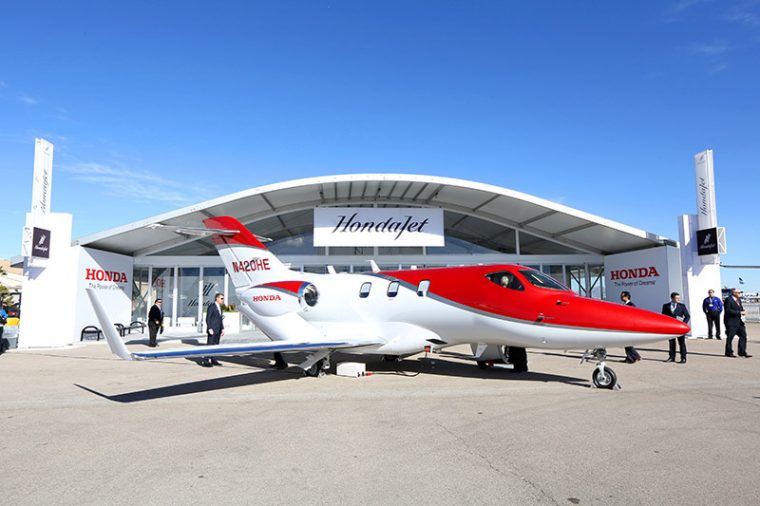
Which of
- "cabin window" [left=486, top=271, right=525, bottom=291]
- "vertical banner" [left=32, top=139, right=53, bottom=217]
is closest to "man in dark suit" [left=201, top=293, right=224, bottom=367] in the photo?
"cabin window" [left=486, top=271, right=525, bottom=291]

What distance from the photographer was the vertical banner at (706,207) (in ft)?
56.7

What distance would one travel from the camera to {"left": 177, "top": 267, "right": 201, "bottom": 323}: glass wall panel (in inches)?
862

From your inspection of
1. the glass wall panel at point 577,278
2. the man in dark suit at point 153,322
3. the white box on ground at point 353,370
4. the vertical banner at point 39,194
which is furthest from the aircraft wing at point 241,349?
the glass wall panel at point 577,278

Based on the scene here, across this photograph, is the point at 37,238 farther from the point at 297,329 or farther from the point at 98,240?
the point at 297,329

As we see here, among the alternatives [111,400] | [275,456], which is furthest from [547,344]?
[111,400]

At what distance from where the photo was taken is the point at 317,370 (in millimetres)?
10266

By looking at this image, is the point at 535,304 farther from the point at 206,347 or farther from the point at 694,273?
the point at 694,273

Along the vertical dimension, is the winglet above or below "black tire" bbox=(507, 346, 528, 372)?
above

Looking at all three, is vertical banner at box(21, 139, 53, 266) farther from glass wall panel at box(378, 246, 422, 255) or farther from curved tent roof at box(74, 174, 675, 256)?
glass wall panel at box(378, 246, 422, 255)

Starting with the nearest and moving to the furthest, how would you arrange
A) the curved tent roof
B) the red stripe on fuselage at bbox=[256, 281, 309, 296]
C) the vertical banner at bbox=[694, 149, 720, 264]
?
the red stripe on fuselage at bbox=[256, 281, 309, 296] → the vertical banner at bbox=[694, 149, 720, 264] → the curved tent roof

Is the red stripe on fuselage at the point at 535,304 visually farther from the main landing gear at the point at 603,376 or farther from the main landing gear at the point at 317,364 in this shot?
the main landing gear at the point at 317,364

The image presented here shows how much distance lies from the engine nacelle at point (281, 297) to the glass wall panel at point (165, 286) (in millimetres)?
11250

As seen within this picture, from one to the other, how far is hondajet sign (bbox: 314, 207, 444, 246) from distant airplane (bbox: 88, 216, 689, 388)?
7729 mm

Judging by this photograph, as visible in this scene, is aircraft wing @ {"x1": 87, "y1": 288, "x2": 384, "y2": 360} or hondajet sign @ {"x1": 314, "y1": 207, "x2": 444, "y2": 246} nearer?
aircraft wing @ {"x1": 87, "y1": 288, "x2": 384, "y2": 360}
